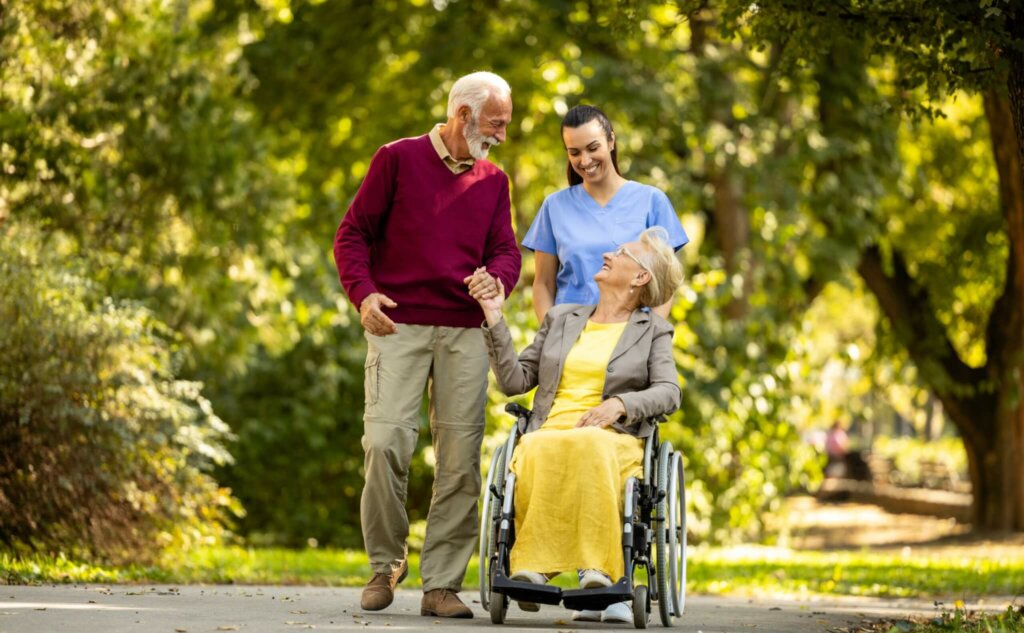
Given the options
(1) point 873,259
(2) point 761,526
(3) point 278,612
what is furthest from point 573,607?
(1) point 873,259

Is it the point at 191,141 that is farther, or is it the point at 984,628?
the point at 191,141

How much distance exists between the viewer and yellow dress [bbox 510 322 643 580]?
19.0 feet

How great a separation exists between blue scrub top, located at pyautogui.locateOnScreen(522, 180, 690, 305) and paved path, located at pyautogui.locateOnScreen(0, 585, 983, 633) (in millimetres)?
1454

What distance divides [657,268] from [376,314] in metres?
1.17

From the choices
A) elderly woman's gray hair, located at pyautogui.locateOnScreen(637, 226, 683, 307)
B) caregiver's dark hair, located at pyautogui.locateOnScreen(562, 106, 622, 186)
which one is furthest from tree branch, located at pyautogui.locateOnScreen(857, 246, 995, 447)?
elderly woman's gray hair, located at pyautogui.locateOnScreen(637, 226, 683, 307)

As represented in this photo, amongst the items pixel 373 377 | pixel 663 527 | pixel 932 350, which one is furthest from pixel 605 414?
pixel 932 350

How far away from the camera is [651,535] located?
238 inches

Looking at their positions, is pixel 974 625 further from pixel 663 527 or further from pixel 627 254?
pixel 627 254

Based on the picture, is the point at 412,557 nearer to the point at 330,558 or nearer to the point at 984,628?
the point at 330,558

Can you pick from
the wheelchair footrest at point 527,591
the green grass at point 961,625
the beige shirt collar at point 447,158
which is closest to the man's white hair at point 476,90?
the beige shirt collar at point 447,158

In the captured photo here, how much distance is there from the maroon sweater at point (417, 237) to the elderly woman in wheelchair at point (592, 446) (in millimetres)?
314

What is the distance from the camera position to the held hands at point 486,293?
6129 mm

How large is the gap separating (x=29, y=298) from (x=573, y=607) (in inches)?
186

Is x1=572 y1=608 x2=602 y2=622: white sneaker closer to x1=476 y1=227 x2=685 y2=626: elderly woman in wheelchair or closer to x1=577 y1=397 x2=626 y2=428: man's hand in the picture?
x1=476 y1=227 x2=685 y2=626: elderly woman in wheelchair
